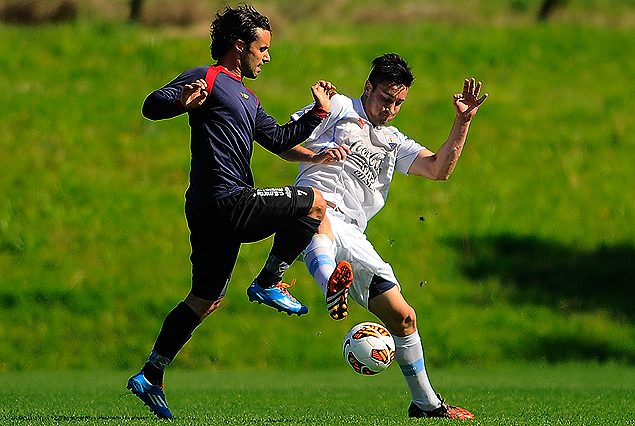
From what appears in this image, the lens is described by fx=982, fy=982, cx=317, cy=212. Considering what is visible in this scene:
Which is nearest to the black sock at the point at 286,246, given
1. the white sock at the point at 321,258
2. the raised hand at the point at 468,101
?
the white sock at the point at 321,258

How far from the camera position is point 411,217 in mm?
18625

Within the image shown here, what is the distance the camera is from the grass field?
7137 millimetres

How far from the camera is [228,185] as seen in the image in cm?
654

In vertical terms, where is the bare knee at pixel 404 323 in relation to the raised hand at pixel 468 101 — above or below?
below

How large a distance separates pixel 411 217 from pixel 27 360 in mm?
7456

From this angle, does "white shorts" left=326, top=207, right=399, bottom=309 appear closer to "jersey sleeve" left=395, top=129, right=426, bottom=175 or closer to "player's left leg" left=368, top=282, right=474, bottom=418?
"player's left leg" left=368, top=282, right=474, bottom=418

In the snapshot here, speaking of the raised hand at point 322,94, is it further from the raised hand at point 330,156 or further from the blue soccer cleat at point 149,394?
the blue soccer cleat at point 149,394

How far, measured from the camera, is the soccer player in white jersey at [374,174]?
7.53 m

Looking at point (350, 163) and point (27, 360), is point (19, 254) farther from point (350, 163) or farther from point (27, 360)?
point (350, 163)

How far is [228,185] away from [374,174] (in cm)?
181

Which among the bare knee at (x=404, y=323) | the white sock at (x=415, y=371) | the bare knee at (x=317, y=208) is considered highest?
the bare knee at (x=317, y=208)

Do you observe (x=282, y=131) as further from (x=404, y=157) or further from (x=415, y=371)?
(x=415, y=371)

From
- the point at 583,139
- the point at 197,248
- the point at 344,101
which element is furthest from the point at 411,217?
the point at 197,248

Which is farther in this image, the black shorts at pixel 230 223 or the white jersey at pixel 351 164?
the white jersey at pixel 351 164
